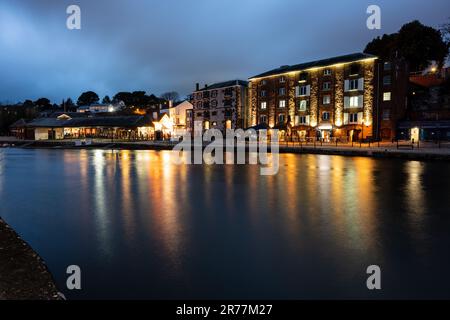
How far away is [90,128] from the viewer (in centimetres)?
6362

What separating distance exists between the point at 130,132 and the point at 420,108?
47182mm

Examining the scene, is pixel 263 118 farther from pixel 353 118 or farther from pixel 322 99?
pixel 353 118

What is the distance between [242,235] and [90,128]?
60.7 metres

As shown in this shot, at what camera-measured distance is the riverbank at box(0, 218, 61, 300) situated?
5023 millimetres

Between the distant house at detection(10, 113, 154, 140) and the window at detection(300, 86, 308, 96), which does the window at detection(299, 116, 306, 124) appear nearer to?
the window at detection(300, 86, 308, 96)

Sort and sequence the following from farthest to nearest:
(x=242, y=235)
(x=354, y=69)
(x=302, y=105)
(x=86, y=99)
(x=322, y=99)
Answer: (x=86, y=99)
(x=302, y=105)
(x=322, y=99)
(x=354, y=69)
(x=242, y=235)

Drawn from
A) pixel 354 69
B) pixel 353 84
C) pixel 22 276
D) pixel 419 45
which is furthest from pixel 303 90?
pixel 22 276

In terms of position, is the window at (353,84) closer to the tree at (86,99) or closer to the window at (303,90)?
the window at (303,90)

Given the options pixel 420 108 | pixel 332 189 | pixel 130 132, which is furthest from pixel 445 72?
pixel 130 132

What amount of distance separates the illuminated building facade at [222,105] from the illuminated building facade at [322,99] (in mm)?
4598

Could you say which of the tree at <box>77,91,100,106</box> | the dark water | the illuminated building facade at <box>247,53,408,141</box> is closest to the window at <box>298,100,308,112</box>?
the illuminated building facade at <box>247,53,408,141</box>

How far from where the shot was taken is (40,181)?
1961 cm

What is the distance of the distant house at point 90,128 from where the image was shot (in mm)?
60750
